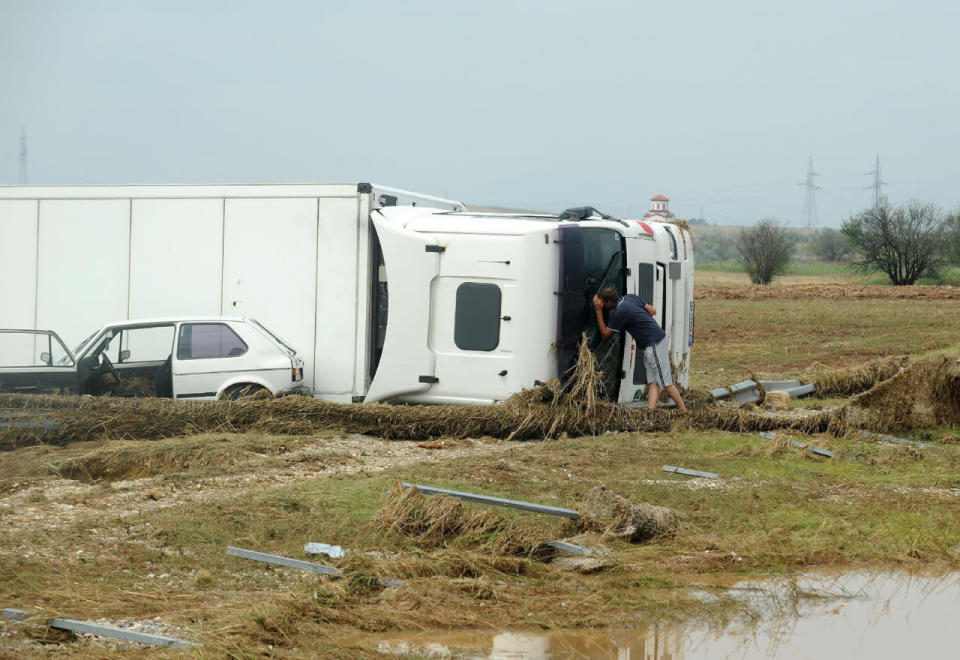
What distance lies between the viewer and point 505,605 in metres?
6.33

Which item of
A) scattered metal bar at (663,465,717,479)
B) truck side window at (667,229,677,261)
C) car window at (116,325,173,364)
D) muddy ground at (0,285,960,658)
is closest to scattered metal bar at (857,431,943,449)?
muddy ground at (0,285,960,658)

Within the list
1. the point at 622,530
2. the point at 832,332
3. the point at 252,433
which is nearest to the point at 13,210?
the point at 252,433

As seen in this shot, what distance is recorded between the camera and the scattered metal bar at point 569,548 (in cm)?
723

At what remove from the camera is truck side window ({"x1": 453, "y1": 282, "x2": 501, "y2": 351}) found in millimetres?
12766

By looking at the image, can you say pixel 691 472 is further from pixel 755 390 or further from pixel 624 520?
pixel 755 390

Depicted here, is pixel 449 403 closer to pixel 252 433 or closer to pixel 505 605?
pixel 252 433

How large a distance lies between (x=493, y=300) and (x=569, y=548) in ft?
19.0

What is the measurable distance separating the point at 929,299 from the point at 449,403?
32054mm

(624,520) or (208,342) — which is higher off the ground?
(208,342)

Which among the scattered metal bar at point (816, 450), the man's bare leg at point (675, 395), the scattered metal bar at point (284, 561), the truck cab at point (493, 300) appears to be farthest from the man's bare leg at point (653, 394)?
the scattered metal bar at point (284, 561)

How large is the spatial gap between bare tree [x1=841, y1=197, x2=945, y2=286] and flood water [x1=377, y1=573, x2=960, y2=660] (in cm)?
5442

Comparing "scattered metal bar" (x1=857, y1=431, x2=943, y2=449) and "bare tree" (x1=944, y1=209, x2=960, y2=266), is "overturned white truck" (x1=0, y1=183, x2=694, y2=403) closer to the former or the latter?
"scattered metal bar" (x1=857, y1=431, x2=943, y2=449)

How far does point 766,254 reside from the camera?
6284cm

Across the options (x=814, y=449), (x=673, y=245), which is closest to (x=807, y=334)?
(x=673, y=245)
